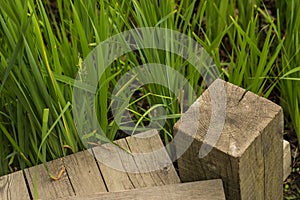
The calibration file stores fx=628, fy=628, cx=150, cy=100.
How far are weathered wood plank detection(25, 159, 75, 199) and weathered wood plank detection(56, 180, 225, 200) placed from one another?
8 cm

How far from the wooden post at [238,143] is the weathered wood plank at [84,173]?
1.13 ft

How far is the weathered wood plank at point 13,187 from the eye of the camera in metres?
1.88

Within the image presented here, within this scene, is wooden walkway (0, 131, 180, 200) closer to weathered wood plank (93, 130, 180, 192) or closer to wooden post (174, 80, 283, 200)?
weathered wood plank (93, 130, 180, 192)

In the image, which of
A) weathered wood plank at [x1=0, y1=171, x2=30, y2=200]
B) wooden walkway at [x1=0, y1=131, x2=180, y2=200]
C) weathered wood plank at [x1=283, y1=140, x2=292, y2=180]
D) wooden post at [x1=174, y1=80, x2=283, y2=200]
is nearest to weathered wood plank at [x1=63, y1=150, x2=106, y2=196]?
wooden walkway at [x1=0, y1=131, x2=180, y2=200]

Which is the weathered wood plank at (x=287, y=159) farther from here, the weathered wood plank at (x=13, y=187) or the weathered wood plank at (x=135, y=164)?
the weathered wood plank at (x=13, y=187)

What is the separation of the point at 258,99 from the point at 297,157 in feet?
2.81

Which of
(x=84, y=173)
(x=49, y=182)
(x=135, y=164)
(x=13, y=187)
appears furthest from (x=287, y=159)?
(x=13, y=187)

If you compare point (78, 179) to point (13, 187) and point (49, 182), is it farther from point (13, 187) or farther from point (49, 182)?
point (13, 187)

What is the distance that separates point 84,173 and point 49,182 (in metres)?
0.11

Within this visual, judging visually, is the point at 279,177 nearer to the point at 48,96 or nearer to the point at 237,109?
the point at 237,109

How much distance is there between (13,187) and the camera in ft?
6.23

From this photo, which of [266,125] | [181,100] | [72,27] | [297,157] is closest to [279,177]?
[266,125]

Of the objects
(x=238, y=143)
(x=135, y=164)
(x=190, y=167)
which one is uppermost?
(x=238, y=143)

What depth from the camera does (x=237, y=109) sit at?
1.54 metres
